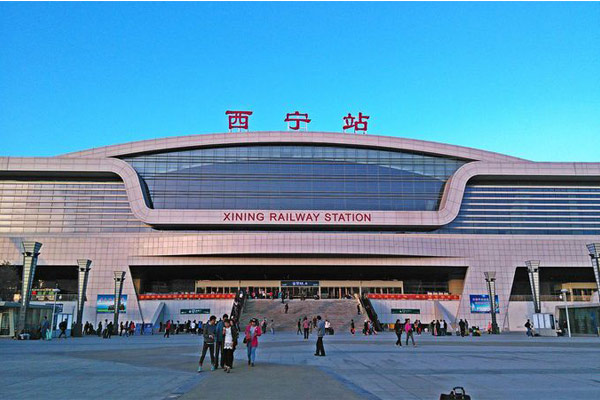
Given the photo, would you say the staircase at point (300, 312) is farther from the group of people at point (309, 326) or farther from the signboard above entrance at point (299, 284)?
the signboard above entrance at point (299, 284)

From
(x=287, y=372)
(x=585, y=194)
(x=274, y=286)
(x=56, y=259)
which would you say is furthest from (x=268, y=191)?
(x=287, y=372)

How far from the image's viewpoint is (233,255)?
226ft

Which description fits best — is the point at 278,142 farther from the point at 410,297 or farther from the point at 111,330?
the point at 111,330

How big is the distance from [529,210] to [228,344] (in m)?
63.8

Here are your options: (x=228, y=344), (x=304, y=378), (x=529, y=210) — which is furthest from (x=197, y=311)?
(x=304, y=378)

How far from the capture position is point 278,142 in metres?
73.2

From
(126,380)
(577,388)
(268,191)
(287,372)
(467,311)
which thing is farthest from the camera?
(268,191)

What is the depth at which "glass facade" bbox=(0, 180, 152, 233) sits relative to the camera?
6956cm

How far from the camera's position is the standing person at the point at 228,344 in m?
17.3

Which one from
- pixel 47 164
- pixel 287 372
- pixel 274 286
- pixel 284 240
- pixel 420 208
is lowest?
pixel 287 372

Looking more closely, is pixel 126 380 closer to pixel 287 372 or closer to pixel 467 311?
pixel 287 372

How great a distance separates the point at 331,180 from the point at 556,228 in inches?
1202

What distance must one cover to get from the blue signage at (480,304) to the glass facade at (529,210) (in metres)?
8.58

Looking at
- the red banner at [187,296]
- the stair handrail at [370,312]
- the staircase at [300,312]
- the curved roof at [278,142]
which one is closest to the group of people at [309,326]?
the staircase at [300,312]
